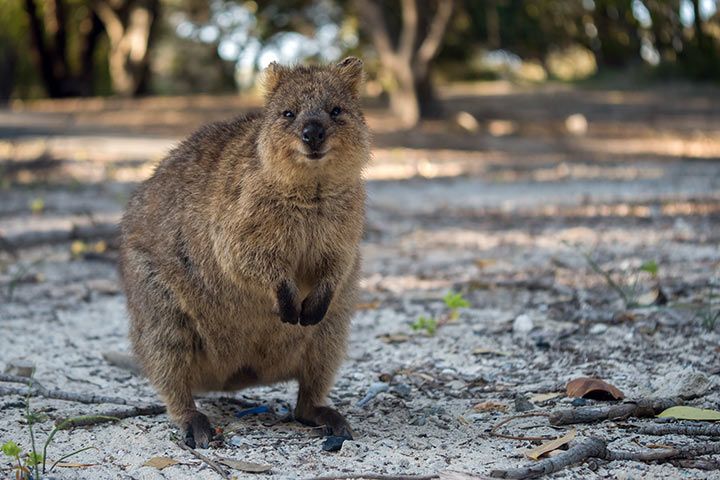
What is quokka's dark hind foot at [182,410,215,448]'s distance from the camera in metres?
3.40

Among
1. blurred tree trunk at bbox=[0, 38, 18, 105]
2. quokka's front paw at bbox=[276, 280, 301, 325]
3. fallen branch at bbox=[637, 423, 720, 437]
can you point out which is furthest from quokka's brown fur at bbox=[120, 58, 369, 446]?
blurred tree trunk at bbox=[0, 38, 18, 105]

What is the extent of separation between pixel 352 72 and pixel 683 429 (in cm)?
187

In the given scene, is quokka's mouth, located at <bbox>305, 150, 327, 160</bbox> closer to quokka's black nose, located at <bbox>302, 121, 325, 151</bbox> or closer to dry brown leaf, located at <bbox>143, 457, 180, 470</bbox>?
quokka's black nose, located at <bbox>302, 121, 325, 151</bbox>

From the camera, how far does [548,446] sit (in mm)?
3172

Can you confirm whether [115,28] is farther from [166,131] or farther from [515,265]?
[515,265]

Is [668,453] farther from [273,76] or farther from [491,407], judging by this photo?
[273,76]

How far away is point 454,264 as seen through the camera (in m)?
6.44

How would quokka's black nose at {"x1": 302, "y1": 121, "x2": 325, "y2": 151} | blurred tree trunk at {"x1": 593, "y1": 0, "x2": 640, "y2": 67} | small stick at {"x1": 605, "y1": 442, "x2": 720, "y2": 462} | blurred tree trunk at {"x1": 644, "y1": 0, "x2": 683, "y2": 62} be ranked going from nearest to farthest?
1. small stick at {"x1": 605, "y1": 442, "x2": 720, "y2": 462}
2. quokka's black nose at {"x1": 302, "y1": 121, "x2": 325, "y2": 151}
3. blurred tree trunk at {"x1": 644, "y1": 0, "x2": 683, "y2": 62}
4. blurred tree trunk at {"x1": 593, "y1": 0, "x2": 640, "y2": 67}

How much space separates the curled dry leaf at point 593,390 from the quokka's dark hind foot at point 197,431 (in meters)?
1.43

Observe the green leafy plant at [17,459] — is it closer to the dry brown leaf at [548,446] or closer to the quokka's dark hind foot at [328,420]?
the quokka's dark hind foot at [328,420]

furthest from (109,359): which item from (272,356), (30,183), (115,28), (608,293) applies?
(115,28)

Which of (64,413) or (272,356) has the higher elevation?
(272,356)

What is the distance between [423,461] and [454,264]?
3.35m

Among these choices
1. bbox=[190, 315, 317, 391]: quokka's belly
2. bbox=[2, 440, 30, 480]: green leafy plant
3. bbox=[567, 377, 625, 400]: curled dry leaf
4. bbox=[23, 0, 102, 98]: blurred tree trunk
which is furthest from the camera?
bbox=[23, 0, 102, 98]: blurred tree trunk
